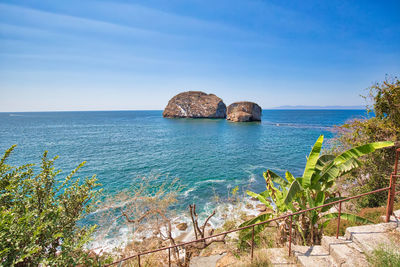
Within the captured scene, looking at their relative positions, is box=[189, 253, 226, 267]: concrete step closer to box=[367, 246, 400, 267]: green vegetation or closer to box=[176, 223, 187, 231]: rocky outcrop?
box=[367, 246, 400, 267]: green vegetation

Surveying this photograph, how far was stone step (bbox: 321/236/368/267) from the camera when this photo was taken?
4.99m

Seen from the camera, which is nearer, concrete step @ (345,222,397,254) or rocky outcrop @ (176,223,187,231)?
concrete step @ (345,222,397,254)

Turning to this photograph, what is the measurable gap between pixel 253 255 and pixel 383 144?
5898mm

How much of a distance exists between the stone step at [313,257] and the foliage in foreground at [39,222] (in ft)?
18.6

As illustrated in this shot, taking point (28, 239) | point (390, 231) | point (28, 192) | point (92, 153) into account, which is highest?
point (28, 192)

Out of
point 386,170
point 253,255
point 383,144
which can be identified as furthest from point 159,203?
point 386,170

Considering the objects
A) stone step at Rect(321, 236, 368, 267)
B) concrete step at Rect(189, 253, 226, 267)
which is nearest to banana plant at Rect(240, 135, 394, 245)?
stone step at Rect(321, 236, 368, 267)

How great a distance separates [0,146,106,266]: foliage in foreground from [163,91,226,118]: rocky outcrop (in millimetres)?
106974

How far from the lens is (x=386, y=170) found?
1055 centimetres

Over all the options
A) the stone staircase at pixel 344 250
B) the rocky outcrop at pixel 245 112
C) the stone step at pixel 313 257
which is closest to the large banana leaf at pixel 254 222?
the stone staircase at pixel 344 250

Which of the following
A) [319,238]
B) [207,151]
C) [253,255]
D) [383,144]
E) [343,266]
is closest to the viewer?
[343,266]

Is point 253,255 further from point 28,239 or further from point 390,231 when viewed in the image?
point 28,239

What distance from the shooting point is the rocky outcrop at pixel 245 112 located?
88.4 meters

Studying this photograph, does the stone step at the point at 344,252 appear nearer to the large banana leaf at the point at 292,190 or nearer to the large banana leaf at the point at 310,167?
the large banana leaf at the point at 292,190
